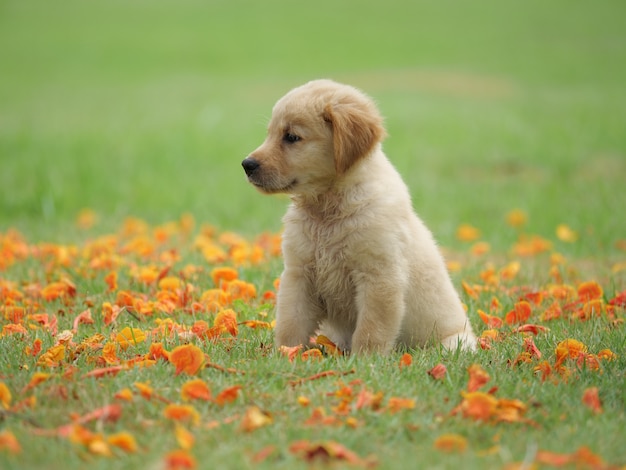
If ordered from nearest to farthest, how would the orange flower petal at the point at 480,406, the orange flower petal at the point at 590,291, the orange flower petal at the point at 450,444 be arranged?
the orange flower petal at the point at 450,444 → the orange flower petal at the point at 480,406 → the orange flower petal at the point at 590,291

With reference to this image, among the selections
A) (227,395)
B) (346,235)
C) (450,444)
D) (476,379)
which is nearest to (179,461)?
(227,395)

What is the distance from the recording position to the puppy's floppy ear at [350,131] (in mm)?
4031

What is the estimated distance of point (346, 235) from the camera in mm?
4000

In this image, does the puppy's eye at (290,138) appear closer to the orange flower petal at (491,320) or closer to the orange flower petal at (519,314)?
the orange flower petal at (491,320)

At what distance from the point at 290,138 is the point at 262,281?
5.08ft

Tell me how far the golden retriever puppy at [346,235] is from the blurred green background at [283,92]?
379 cm

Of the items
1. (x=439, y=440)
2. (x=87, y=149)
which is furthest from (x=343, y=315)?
(x=87, y=149)

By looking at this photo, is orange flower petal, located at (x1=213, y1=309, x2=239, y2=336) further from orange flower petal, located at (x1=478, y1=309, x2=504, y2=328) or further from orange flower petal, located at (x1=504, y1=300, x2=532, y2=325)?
orange flower petal, located at (x1=504, y1=300, x2=532, y2=325)

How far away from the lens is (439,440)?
9.11ft

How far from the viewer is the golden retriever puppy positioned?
3.96m

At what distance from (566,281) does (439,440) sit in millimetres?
3436

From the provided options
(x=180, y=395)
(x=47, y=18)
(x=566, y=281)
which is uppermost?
(x=47, y=18)

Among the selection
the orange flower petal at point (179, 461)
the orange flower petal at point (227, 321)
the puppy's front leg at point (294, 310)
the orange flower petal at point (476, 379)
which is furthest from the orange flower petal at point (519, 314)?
the orange flower petal at point (179, 461)

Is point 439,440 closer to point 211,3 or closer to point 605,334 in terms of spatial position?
point 605,334
